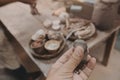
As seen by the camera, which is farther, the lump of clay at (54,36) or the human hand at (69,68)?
the lump of clay at (54,36)

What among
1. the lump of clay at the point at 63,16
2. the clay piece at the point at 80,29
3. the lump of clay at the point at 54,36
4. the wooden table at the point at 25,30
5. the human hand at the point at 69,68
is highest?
the human hand at the point at 69,68

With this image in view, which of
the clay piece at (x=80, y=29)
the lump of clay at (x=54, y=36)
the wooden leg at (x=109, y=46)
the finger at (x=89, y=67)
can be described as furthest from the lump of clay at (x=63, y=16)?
the finger at (x=89, y=67)

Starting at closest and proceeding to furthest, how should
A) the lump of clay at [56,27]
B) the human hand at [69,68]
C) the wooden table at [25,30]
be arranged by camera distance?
the human hand at [69,68] → the wooden table at [25,30] → the lump of clay at [56,27]

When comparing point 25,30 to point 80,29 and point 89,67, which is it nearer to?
point 80,29

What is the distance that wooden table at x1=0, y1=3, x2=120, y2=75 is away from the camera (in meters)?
1.17

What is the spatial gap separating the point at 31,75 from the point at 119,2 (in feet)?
2.63

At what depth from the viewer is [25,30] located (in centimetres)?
131

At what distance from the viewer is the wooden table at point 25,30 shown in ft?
3.85

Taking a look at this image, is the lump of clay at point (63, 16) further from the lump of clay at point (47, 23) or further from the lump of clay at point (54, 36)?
the lump of clay at point (54, 36)

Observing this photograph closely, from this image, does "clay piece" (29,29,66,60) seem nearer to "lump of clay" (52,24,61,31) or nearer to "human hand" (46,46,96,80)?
"lump of clay" (52,24,61,31)

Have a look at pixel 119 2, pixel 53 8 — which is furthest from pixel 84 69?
pixel 53 8

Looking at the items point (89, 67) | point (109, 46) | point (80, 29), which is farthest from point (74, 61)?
point (109, 46)

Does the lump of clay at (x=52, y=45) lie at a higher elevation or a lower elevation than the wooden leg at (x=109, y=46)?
higher

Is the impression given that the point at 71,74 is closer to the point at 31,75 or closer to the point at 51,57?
the point at 51,57
